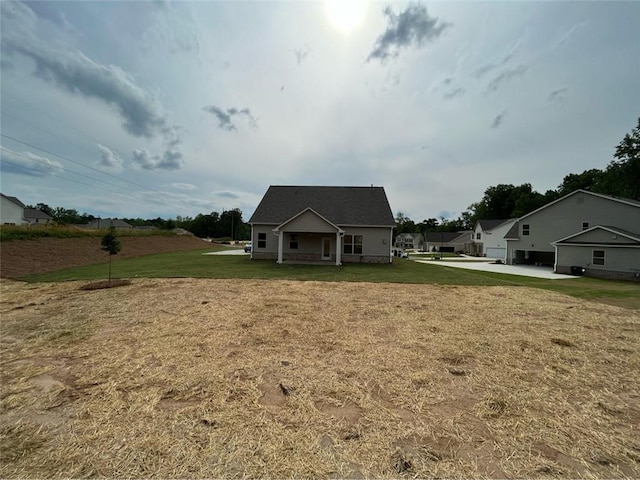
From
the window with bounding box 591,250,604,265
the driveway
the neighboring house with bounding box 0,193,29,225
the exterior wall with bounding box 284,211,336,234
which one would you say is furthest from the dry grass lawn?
the neighboring house with bounding box 0,193,29,225

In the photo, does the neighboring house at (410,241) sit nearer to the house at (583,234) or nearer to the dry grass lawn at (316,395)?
the house at (583,234)

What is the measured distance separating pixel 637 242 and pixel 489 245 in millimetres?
27944

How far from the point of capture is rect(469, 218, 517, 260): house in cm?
Result: 4050

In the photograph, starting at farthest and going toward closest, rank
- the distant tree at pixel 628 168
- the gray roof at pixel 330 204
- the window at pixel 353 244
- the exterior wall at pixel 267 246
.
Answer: the distant tree at pixel 628 168, the exterior wall at pixel 267 246, the gray roof at pixel 330 204, the window at pixel 353 244

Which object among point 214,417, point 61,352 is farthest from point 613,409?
point 61,352

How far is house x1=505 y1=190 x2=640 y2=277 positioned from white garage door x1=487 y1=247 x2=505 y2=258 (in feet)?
44.8

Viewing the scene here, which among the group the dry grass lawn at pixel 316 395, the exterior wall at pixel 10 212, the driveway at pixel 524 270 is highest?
the exterior wall at pixel 10 212

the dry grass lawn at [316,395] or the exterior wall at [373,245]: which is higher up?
the exterior wall at [373,245]

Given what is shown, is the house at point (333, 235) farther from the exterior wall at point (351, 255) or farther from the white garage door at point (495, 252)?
the white garage door at point (495, 252)

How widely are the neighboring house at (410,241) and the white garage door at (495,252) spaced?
107 ft

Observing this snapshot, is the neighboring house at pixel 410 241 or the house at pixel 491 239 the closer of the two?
the house at pixel 491 239

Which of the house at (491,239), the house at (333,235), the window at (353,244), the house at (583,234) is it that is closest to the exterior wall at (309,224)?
the house at (333,235)

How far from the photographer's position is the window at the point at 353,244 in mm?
21953

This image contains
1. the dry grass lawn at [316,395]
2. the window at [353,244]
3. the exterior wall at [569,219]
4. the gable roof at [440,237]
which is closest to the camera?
the dry grass lawn at [316,395]
